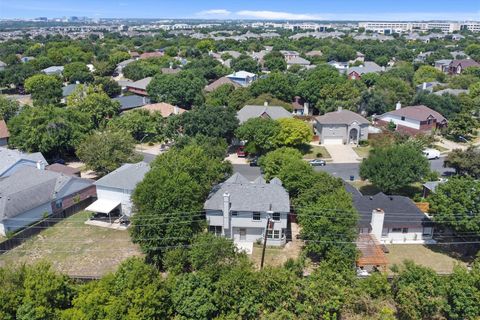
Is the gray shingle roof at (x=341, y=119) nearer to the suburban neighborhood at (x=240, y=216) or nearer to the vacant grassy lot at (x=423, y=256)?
the suburban neighborhood at (x=240, y=216)

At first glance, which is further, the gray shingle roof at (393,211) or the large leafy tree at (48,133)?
the large leafy tree at (48,133)

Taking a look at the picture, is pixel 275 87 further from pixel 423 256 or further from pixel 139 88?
pixel 423 256

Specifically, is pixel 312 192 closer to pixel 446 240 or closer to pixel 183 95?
pixel 446 240

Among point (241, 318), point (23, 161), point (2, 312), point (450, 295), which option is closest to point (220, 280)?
point (241, 318)

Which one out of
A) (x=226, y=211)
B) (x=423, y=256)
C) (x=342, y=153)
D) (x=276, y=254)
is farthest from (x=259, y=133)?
(x=423, y=256)

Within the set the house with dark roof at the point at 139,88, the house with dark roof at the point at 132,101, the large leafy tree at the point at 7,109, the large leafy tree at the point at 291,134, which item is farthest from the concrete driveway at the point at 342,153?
the large leafy tree at the point at 7,109

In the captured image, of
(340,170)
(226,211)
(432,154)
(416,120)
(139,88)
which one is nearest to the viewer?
(226,211)
